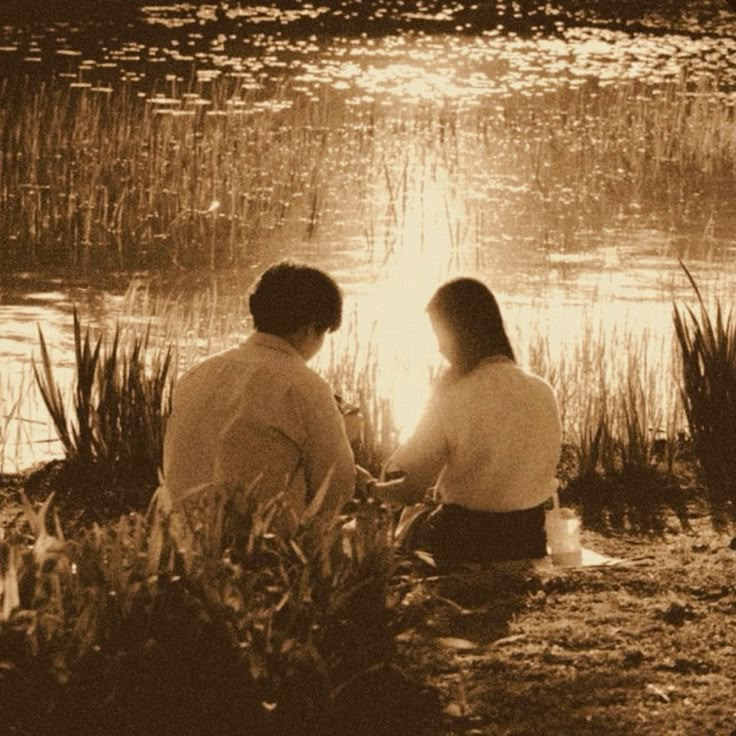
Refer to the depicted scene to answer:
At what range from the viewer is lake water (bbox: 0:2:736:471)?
10438mm

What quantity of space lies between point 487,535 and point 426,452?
0.29 metres

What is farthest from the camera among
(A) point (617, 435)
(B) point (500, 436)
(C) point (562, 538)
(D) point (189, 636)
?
(A) point (617, 435)

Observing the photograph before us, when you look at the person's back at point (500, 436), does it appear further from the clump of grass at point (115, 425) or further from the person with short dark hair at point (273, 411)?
the clump of grass at point (115, 425)

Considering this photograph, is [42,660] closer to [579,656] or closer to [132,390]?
[579,656]

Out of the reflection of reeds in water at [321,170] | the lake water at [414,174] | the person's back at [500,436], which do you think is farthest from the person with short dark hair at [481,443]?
the reflection of reeds in water at [321,170]

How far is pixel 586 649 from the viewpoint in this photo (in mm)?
4750

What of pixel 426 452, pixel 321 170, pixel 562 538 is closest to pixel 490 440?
pixel 426 452

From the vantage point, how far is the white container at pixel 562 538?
19.8 feet

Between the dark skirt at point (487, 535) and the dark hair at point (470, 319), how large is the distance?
0.42 metres

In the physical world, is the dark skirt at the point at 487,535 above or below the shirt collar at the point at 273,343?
below

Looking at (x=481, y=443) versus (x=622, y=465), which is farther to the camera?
(x=622, y=465)

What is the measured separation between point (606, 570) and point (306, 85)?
15.5 metres

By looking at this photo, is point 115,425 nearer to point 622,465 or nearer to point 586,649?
point 622,465

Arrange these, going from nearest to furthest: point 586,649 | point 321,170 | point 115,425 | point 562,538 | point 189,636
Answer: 1. point 189,636
2. point 586,649
3. point 562,538
4. point 115,425
5. point 321,170
